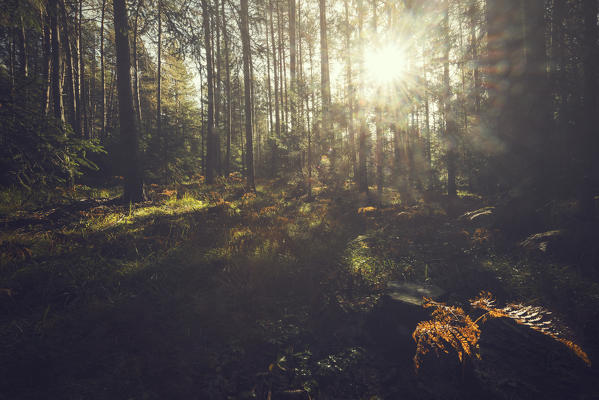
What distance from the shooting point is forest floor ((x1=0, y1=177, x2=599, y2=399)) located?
2.79m

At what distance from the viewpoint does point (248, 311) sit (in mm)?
4160

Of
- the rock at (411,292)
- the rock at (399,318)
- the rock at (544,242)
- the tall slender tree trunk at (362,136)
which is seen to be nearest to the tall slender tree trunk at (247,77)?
the tall slender tree trunk at (362,136)

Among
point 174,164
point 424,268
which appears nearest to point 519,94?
point 424,268

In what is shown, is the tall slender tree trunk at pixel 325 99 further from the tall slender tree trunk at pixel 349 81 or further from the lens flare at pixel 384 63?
the lens flare at pixel 384 63

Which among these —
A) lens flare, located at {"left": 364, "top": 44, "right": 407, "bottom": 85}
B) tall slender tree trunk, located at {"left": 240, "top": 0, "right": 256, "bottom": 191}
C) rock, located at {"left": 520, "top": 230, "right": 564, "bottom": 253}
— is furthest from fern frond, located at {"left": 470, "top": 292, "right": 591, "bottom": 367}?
lens flare, located at {"left": 364, "top": 44, "right": 407, "bottom": 85}

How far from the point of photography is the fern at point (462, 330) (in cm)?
288

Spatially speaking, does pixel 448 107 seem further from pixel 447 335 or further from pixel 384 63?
pixel 447 335

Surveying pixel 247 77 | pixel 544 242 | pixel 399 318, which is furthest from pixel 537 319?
pixel 247 77

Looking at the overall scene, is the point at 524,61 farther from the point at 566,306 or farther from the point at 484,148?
the point at 566,306

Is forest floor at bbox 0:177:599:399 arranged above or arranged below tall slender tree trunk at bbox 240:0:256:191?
below

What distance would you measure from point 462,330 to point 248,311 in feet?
9.54

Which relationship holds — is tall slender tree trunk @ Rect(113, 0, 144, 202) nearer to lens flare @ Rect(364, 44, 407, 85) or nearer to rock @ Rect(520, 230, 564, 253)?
lens flare @ Rect(364, 44, 407, 85)

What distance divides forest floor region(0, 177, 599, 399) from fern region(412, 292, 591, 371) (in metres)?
0.12

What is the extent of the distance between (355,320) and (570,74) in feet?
42.8
